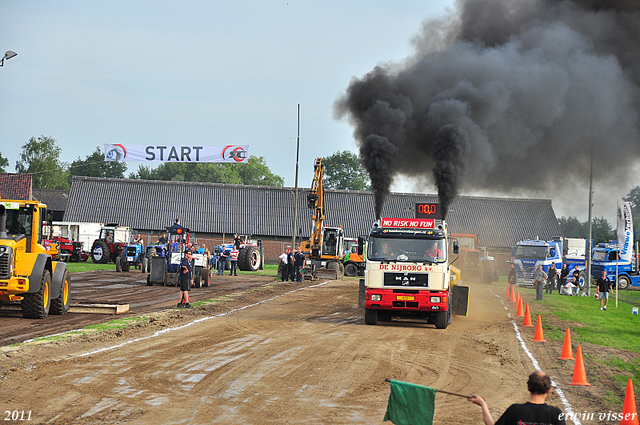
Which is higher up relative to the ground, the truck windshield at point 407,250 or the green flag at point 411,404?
the truck windshield at point 407,250

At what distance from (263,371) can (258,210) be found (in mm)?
58126

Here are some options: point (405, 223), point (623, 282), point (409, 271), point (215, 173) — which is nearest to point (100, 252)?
point (405, 223)

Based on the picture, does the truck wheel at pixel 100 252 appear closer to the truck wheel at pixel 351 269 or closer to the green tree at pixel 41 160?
the truck wheel at pixel 351 269

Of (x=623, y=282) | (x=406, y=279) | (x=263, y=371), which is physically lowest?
(x=623, y=282)

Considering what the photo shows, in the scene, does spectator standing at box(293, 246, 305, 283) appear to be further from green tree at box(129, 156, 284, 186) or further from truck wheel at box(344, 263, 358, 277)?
green tree at box(129, 156, 284, 186)

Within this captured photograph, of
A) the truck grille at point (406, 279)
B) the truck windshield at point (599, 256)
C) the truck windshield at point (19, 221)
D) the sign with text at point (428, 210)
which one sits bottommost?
the truck grille at point (406, 279)

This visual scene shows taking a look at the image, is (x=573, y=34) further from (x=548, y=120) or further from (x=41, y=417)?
(x=41, y=417)

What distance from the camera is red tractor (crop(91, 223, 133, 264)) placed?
46.2 meters

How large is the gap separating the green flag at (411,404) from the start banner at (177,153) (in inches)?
2142

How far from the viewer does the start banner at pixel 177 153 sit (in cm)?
5912

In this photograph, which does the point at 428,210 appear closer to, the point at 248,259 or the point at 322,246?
the point at 322,246

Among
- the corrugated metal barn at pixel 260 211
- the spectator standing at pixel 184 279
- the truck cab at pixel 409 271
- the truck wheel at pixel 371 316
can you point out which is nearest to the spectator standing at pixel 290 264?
the spectator standing at pixel 184 279

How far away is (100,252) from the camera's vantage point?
46.5 m

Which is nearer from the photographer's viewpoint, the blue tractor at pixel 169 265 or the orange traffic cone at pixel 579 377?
the orange traffic cone at pixel 579 377
